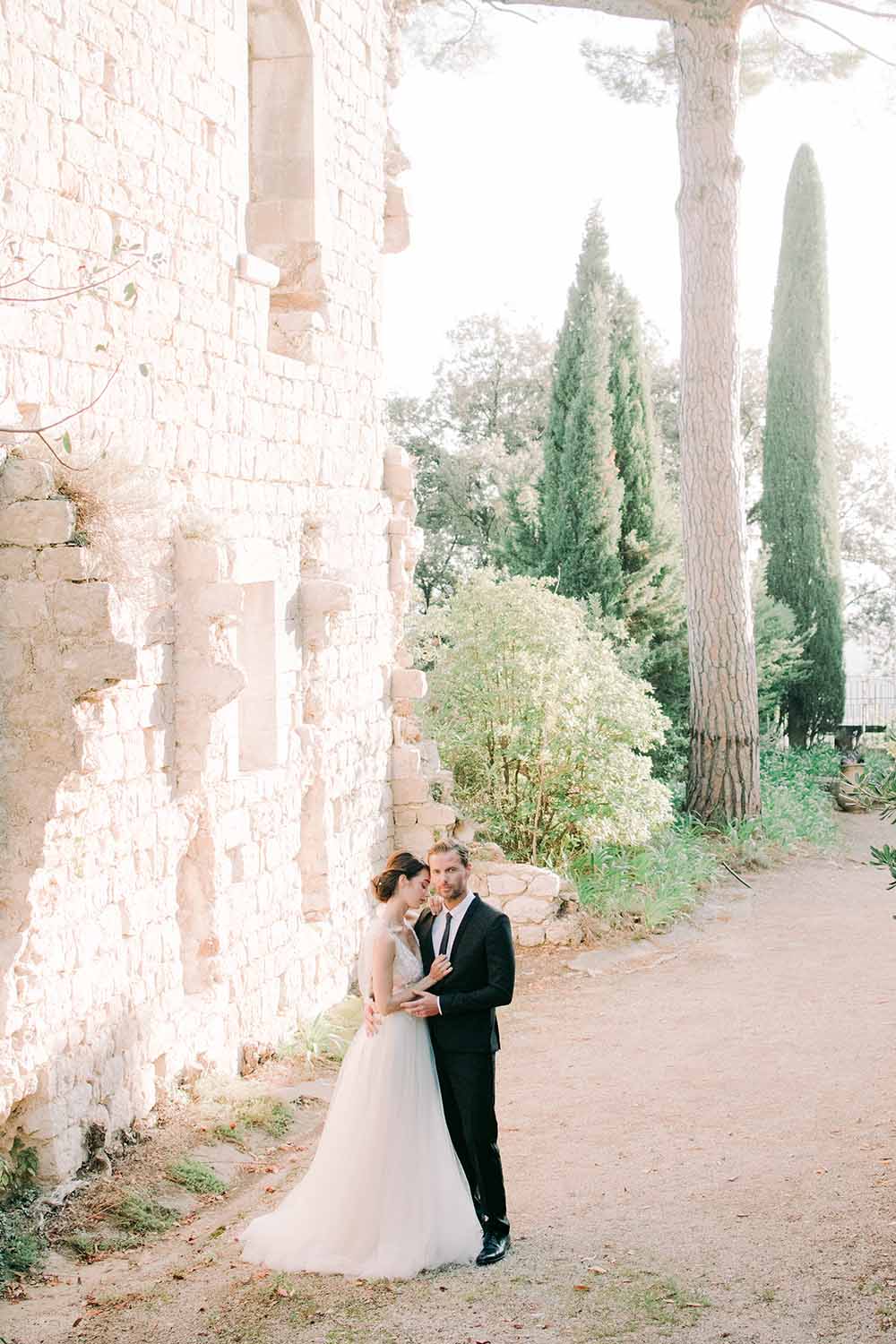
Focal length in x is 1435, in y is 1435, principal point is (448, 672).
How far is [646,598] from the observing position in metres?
18.8

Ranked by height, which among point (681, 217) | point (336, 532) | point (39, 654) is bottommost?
point (39, 654)

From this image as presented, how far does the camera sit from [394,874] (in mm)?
5938

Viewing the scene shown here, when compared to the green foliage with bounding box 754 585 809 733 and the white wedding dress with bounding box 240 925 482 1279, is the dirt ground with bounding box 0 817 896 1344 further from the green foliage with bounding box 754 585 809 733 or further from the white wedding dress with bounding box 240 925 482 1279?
the green foliage with bounding box 754 585 809 733

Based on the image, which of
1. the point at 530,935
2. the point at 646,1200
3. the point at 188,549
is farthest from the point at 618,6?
the point at 646,1200

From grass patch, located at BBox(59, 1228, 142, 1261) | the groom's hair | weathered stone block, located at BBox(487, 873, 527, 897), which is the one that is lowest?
grass patch, located at BBox(59, 1228, 142, 1261)

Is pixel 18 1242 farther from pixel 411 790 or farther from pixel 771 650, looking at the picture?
pixel 771 650

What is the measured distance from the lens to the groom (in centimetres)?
558

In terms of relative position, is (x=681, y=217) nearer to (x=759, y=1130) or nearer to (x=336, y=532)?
(x=336, y=532)

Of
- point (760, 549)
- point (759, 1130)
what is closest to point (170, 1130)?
point (759, 1130)

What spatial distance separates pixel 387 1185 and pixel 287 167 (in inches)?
266

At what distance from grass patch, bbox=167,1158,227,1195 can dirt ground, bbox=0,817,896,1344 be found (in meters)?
0.12

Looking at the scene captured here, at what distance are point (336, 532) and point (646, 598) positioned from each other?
30.7ft

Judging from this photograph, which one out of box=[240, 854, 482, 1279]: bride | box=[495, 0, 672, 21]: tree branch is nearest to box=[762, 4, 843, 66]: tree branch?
box=[495, 0, 672, 21]: tree branch

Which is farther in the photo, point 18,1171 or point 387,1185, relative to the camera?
point 18,1171
